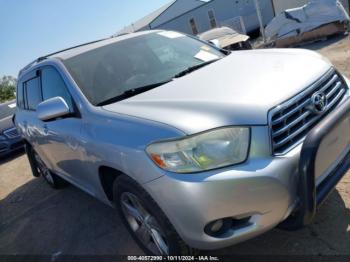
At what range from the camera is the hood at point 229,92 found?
2.44 meters

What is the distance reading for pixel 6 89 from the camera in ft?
157

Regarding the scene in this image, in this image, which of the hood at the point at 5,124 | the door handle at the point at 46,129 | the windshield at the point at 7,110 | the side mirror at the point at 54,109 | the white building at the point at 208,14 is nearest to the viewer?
the side mirror at the point at 54,109

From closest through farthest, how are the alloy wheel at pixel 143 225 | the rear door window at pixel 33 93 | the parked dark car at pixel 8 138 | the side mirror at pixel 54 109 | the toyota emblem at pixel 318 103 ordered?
the toyota emblem at pixel 318 103
the alloy wheel at pixel 143 225
the side mirror at pixel 54 109
the rear door window at pixel 33 93
the parked dark car at pixel 8 138

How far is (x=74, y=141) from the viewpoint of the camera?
139 inches

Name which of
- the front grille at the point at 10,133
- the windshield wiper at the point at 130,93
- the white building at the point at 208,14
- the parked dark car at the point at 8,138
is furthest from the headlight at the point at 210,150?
the white building at the point at 208,14

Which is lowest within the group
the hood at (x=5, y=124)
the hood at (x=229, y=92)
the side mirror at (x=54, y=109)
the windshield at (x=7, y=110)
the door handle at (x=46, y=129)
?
the hood at (x=5, y=124)

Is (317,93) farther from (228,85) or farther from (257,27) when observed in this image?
(257,27)

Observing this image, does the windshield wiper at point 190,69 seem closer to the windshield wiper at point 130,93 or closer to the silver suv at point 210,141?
the silver suv at point 210,141

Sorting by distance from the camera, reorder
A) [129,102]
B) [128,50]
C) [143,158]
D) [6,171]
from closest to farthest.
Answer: [143,158] < [129,102] < [128,50] < [6,171]

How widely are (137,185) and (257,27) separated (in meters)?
31.0

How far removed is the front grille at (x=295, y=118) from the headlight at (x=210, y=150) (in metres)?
0.19

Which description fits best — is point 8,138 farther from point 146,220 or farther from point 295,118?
point 295,118

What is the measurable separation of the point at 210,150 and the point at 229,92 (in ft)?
1.76

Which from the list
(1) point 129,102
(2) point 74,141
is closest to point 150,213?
(1) point 129,102
